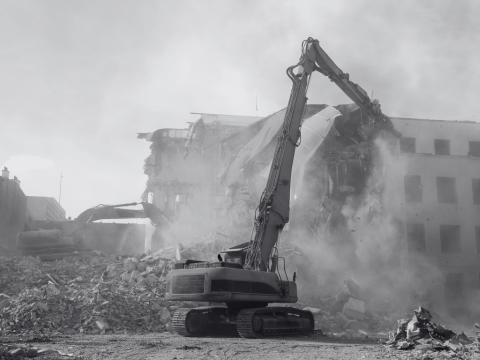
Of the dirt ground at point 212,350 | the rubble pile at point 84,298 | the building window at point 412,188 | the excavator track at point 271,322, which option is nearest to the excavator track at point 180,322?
the dirt ground at point 212,350

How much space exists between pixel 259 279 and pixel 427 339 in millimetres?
3332

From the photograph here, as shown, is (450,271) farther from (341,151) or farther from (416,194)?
(341,151)

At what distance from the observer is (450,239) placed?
27.3 m

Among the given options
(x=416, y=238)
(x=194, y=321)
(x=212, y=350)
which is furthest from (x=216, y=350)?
(x=416, y=238)

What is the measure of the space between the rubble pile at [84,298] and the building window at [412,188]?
16.5 meters

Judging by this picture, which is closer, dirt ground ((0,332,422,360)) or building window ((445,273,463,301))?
dirt ground ((0,332,422,360))

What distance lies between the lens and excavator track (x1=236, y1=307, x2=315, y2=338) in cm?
931

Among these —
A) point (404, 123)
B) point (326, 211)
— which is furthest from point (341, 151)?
point (404, 123)

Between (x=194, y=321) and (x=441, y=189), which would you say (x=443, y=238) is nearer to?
(x=441, y=189)

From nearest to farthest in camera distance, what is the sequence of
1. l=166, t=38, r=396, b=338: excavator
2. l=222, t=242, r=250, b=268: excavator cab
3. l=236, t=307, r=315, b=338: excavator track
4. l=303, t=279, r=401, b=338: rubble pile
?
l=166, t=38, r=396, b=338: excavator, l=236, t=307, r=315, b=338: excavator track, l=222, t=242, r=250, b=268: excavator cab, l=303, t=279, r=401, b=338: rubble pile

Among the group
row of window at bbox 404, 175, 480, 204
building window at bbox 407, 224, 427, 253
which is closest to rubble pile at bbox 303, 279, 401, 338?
building window at bbox 407, 224, 427, 253

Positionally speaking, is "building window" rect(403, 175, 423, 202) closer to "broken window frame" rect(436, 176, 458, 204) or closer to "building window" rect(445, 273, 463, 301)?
"broken window frame" rect(436, 176, 458, 204)

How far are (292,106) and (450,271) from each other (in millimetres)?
19551

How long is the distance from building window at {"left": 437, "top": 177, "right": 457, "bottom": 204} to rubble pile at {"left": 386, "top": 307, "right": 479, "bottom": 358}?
823 inches
